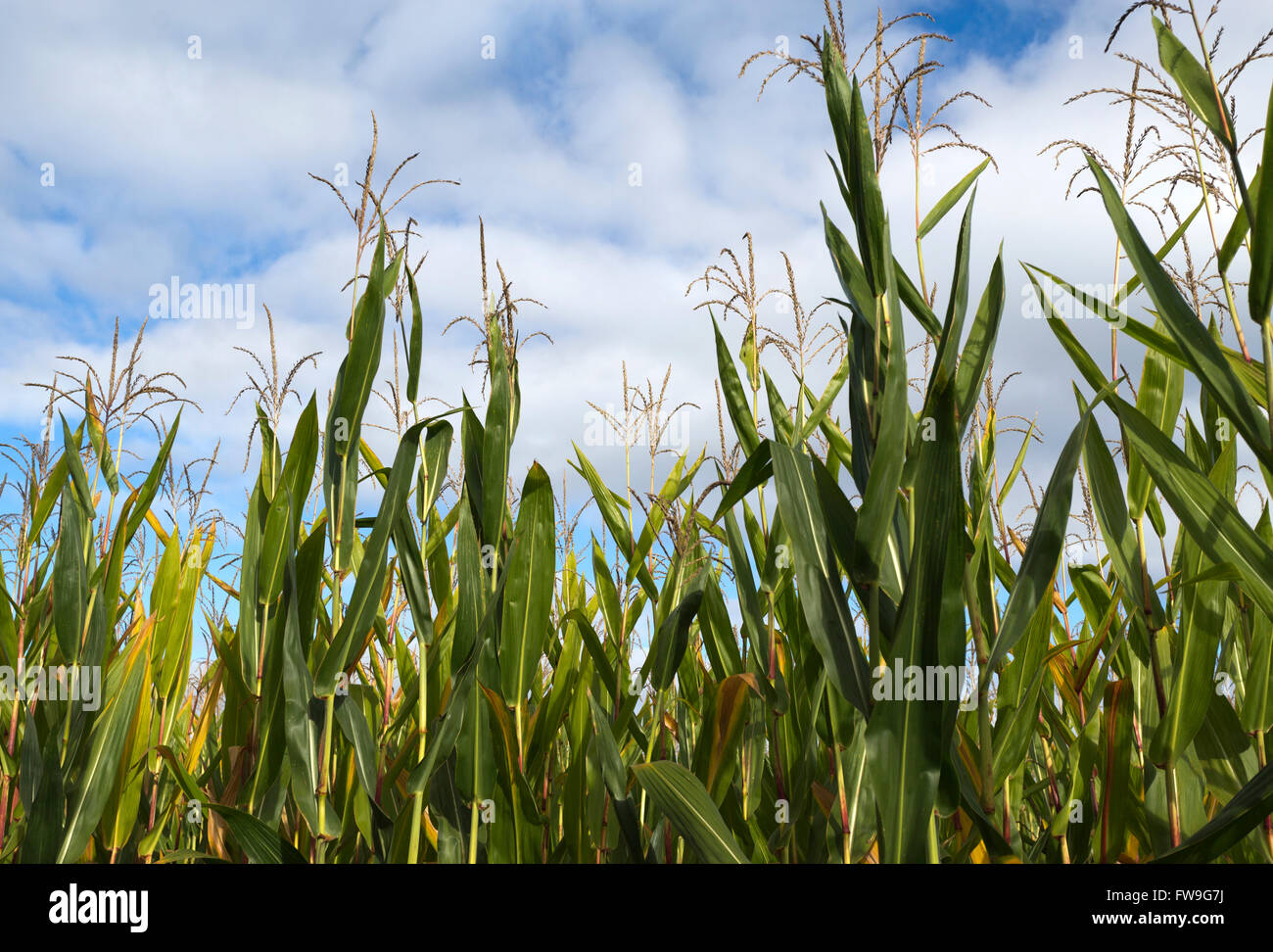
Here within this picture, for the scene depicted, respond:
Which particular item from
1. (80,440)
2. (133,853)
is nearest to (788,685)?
(133,853)

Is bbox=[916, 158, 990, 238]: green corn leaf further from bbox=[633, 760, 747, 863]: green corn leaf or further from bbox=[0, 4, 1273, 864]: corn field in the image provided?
bbox=[633, 760, 747, 863]: green corn leaf

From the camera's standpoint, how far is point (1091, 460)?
4.95 feet

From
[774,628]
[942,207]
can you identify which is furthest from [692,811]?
[942,207]

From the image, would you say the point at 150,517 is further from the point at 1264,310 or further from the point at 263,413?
the point at 1264,310

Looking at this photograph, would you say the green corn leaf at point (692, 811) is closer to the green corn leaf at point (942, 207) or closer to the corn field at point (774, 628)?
the corn field at point (774, 628)

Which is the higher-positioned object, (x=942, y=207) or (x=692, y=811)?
(x=942, y=207)

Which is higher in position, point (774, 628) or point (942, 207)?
point (942, 207)

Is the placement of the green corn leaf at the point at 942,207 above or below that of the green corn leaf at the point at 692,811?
above

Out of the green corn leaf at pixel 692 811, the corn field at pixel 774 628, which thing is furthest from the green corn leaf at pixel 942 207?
the green corn leaf at pixel 692 811

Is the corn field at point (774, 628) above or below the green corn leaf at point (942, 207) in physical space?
below

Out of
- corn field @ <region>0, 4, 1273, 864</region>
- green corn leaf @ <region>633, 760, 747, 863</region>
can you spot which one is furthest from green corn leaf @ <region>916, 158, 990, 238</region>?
green corn leaf @ <region>633, 760, 747, 863</region>

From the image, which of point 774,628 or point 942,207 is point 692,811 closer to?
point 774,628
